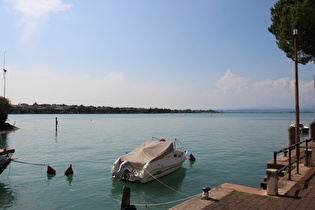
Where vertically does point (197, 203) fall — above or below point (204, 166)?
above

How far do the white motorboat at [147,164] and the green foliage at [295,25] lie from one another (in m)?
12.6

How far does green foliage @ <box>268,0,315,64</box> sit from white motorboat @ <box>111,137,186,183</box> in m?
12.6

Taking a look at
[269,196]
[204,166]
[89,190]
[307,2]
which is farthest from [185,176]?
[307,2]

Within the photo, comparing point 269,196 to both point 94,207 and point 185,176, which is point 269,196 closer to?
point 94,207

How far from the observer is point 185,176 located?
62.7 feet

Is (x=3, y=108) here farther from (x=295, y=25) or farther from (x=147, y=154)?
(x=295, y=25)

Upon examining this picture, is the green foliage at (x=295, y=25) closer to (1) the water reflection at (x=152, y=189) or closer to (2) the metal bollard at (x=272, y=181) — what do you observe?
(2) the metal bollard at (x=272, y=181)

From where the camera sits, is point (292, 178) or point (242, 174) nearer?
point (292, 178)

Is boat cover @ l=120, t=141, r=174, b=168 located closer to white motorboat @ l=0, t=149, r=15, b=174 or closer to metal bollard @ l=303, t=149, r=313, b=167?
white motorboat @ l=0, t=149, r=15, b=174

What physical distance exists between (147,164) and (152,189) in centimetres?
172

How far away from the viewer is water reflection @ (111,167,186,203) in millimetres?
13820

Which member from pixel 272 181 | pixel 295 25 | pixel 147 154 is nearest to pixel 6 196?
pixel 147 154

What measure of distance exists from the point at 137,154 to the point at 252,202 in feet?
34.5

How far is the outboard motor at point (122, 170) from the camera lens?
16.1 m
